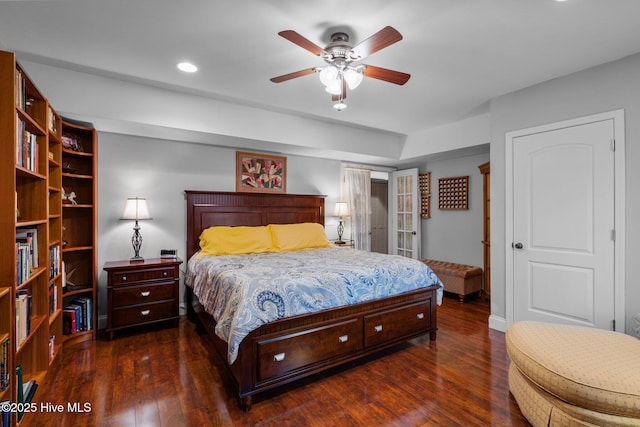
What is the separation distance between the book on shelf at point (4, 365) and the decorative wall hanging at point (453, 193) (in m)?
5.21

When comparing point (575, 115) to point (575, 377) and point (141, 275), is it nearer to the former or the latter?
point (575, 377)

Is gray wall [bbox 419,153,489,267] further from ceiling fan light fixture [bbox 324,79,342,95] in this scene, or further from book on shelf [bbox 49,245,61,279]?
book on shelf [bbox 49,245,61,279]

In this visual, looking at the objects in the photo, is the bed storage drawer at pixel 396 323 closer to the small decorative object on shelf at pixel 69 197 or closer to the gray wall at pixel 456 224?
the gray wall at pixel 456 224

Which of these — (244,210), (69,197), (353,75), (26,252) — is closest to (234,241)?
(244,210)

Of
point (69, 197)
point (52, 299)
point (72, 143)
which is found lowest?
point (52, 299)

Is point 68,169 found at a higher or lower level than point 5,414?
higher

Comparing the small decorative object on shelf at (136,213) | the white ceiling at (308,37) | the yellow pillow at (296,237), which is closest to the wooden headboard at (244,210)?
the yellow pillow at (296,237)

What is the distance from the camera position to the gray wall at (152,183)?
135 inches

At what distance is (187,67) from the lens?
265 centimetres

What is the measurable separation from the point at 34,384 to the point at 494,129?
4.46 meters

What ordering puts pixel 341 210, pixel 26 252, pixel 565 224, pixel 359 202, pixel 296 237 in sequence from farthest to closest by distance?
pixel 359 202 < pixel 341 210 < pixel 296 237 < pixel 565 224 < pixel 26 252

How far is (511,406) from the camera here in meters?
2.01

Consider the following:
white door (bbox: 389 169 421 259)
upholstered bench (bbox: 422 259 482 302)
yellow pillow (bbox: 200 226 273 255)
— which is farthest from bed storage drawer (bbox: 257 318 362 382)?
white door (bbox: 389 169 421 259)

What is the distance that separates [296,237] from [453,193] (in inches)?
110
